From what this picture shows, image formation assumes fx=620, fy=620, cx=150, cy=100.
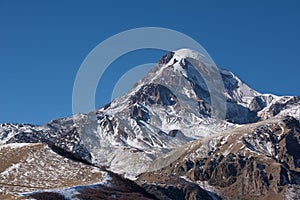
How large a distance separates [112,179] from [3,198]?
48192 millimetres

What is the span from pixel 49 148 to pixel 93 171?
22589 millimetres

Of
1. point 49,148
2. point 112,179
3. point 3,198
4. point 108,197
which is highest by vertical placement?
point 49,148

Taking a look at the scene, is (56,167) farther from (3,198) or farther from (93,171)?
(3,198)

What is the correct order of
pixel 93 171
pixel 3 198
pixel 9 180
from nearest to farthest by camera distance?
pixel 3 198, pixel 9 180, pixel 93 171

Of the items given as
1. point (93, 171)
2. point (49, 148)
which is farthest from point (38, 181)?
point (49, 148)

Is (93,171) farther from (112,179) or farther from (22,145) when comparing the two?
(22,145)

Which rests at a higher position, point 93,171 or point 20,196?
point 93,171

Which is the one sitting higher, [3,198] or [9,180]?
[9,180]

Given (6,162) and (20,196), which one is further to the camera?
(6,162)

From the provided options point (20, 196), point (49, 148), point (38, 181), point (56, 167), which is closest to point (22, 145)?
point (49, 148)

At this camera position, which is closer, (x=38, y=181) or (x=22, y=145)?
(x=38, y=181)

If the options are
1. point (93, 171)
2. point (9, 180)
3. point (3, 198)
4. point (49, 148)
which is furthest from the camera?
point (49, 148)

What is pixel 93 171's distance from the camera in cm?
16625

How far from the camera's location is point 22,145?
615ft
